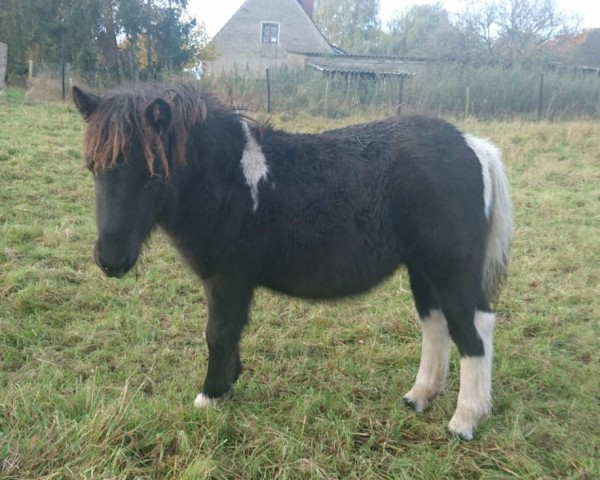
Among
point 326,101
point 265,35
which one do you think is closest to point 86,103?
point 326,101

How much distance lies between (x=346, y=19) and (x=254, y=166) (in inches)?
2188

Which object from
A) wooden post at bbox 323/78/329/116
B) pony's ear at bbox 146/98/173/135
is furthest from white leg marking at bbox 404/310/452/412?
wooden post at bbox 323/78/329/116

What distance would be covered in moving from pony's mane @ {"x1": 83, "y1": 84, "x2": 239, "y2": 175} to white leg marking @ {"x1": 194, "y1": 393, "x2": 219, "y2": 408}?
4.61ft

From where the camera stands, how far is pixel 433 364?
3.04 meters

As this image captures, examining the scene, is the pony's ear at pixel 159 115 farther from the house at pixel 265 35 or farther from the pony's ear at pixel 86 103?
the house at pixel 265 35

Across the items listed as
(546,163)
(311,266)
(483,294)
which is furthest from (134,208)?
(546,163)

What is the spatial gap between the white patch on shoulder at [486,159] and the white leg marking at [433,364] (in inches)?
29.7

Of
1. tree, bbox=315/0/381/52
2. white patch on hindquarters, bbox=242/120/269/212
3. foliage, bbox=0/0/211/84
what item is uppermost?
tree, bbox=315/0/381/52

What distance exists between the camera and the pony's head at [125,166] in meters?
2.30

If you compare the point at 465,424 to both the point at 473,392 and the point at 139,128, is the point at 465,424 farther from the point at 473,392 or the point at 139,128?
the point at 139,128

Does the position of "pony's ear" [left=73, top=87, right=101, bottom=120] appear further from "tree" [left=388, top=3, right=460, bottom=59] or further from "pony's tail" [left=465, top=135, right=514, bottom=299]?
"tree" [left=388, top=3, right=460, bottom=59]

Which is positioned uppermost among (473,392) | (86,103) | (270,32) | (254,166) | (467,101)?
(270,32)

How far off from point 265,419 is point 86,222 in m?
4.13

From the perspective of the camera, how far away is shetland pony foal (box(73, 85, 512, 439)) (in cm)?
266
